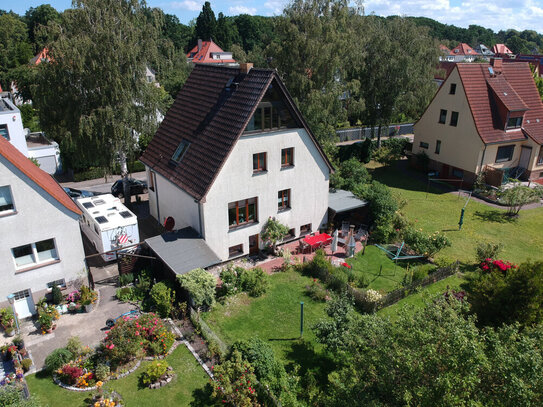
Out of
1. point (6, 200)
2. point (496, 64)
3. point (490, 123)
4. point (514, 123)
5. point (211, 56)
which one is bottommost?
point (6, 200)

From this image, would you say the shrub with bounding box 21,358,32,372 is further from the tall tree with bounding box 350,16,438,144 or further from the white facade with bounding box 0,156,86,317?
the tall tree with bounding box 350,16,438,144

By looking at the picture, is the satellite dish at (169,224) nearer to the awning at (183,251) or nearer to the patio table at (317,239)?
the awning at (183,251)

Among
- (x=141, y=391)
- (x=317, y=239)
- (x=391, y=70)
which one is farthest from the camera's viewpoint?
(x=391, y=70)

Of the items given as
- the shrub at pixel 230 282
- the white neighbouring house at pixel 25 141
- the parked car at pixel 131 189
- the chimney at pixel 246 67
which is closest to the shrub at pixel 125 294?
the shrub at pixel 230 282

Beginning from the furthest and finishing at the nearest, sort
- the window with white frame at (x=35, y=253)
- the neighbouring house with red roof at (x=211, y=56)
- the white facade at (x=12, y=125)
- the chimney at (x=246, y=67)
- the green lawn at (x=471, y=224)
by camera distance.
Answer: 1. the neighbouring house with red roof at (x=211, y=56)
2. the white facade at (x=12, y=125)
3. the green lawn at (x=471, y=224)
4. the chimney at (x=246, y=67)
5. the window with white frame at (x=35, y=253)

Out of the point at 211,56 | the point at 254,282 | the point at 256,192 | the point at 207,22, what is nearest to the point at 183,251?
the point at 254,282

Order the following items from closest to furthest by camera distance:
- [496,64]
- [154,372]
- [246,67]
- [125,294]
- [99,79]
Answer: [154,372], [125,294], [246,67], [99,79], [496,64]

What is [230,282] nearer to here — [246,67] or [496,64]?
[246,67]
